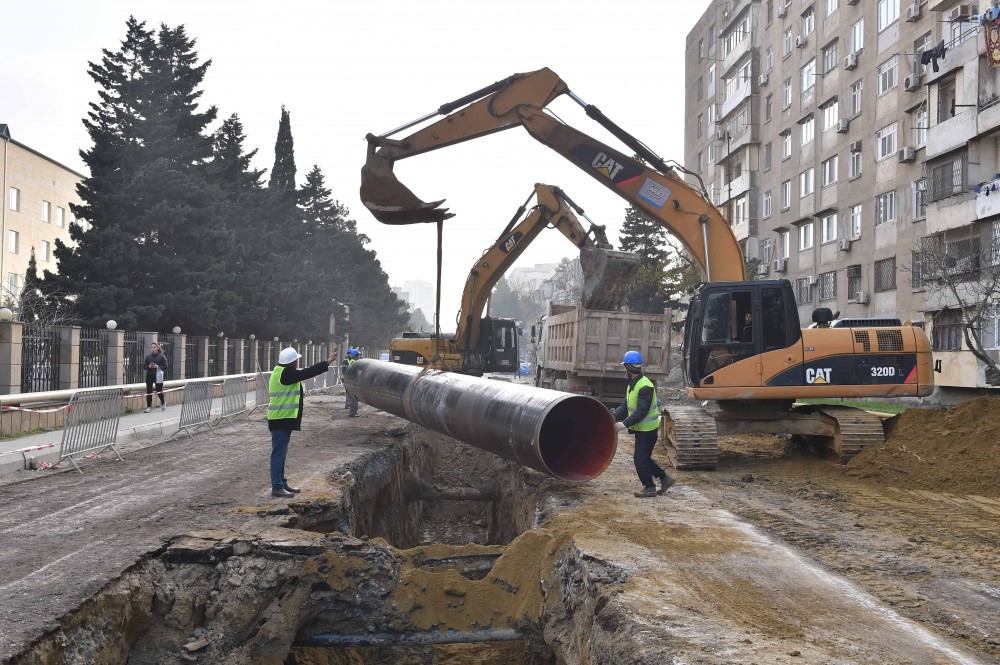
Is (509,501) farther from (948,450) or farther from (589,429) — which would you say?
(948,450)

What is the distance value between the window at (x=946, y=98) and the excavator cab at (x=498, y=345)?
15057 mm

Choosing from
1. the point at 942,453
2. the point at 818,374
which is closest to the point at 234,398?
the point at 818,374

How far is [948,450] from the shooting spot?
1082cm

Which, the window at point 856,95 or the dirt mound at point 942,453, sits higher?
the window at point 856,95

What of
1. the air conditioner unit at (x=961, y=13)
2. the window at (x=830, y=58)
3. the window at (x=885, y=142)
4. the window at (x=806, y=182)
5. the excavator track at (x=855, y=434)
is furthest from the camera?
the window at (x=806, y=182)

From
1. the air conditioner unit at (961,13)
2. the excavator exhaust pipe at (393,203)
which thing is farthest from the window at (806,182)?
the excavator exhaust pipe at (393,203)

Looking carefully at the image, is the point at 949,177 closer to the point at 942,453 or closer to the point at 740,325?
the point at 942,453

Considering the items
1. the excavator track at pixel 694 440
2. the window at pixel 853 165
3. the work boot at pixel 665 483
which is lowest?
the work boot at pixel 665 483

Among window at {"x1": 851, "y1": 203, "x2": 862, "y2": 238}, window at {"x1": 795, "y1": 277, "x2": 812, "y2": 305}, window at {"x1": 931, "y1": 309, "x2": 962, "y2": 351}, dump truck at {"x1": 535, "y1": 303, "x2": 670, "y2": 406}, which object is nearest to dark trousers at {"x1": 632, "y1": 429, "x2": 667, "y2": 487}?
dump truck at {"x1": 535, "y1": 303, "x2": 670, "y2": 406}

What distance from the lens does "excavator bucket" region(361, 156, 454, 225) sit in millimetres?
12133

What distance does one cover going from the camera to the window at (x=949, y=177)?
24.6 m

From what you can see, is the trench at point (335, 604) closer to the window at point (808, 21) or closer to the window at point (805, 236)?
the window at point (805, 236)

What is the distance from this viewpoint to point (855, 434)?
11.2 meters

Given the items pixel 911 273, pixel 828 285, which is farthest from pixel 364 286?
pixel 911 273
